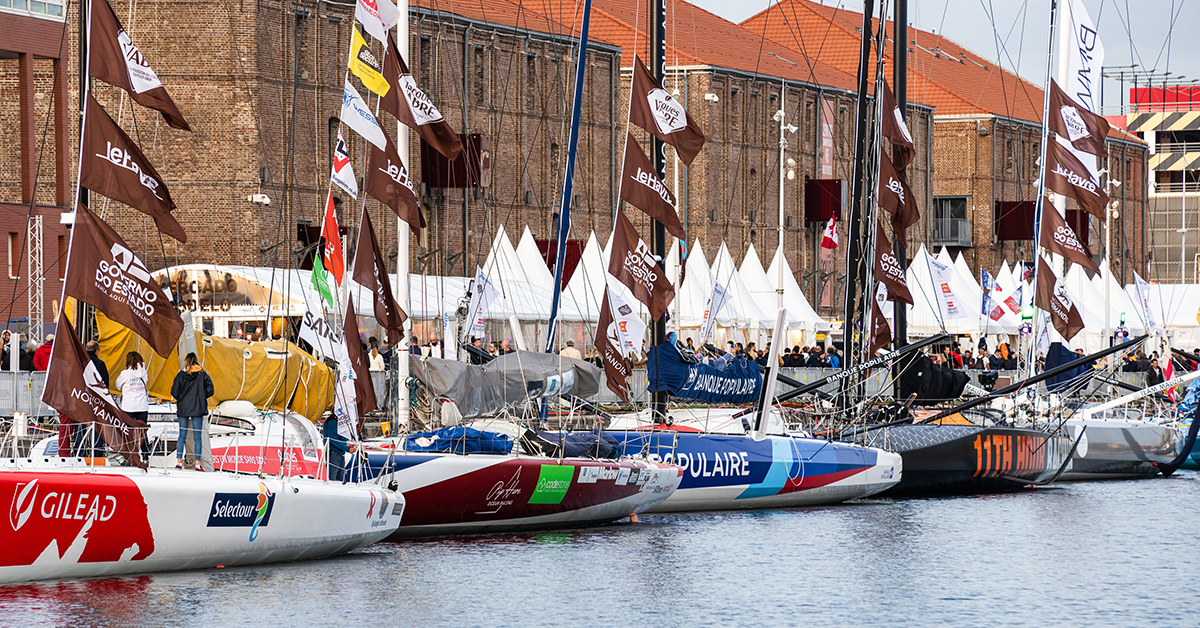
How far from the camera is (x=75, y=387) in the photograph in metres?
16.4

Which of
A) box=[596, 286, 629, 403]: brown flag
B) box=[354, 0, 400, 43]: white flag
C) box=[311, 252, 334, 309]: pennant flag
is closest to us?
box=[311, 252, 334, 309]: pennant flag

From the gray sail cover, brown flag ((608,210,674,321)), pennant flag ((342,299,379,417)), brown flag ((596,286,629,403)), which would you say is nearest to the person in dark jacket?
pennant flag ((342,299,379,417))

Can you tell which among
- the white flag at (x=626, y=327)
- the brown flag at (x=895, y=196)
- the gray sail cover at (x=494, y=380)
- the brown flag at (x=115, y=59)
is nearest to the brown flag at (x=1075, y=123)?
the brown flag at (x=895, y=196)

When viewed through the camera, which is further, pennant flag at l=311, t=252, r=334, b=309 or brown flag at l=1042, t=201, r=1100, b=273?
brown flag at l=1042, t=201, r=1100, b=273

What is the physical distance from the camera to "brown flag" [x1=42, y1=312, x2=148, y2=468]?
1636cm

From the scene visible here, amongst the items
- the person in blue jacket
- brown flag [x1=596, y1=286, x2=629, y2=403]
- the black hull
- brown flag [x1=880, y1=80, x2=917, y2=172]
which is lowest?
the black hull

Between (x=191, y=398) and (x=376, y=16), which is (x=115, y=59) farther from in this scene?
(x=376, y=16)

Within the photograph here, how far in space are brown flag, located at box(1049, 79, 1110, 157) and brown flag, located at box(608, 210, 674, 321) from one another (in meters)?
10.9

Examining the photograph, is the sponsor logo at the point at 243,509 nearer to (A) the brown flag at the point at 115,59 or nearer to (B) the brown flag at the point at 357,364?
(B) the brown flag at the point at 357,364

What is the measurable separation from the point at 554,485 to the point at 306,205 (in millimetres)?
35878

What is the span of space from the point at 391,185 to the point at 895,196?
11461 millimetres

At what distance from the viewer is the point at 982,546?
22453mm

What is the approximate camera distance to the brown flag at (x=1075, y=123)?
31.8m

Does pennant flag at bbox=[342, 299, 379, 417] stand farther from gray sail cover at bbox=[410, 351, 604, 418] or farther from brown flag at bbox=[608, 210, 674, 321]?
brown flag at bbox=[608, 210, 674, 321]
